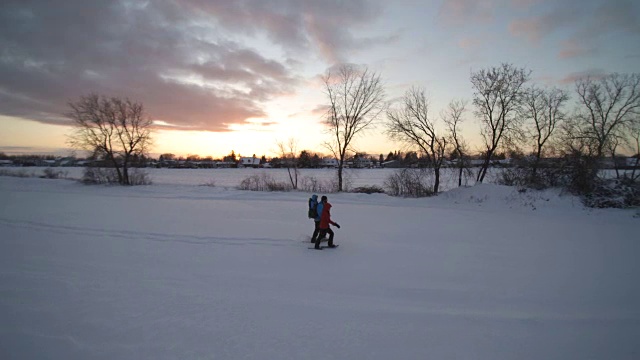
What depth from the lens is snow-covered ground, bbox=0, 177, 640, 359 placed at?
422cm

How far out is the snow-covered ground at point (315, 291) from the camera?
13.9ft

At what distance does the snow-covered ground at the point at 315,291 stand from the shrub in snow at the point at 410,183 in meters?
10.7

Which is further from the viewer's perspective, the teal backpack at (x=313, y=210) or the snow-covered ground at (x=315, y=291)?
the teal backpack at (x=313, y=210)

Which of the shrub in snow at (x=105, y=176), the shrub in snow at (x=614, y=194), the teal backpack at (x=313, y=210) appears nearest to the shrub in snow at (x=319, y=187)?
the teal backpack at (x=313, y=210)

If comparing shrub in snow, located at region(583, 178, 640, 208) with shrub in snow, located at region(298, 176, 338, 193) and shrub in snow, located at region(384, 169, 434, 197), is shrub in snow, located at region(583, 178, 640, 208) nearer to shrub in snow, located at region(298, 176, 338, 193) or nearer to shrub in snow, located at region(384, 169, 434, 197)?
shrub in snow, located at region(384, 169, 434, 197)

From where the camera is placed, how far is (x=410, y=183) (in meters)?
23.6

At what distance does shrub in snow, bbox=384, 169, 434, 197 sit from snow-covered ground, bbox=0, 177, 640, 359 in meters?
10.7

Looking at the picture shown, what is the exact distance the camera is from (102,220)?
1324 cm

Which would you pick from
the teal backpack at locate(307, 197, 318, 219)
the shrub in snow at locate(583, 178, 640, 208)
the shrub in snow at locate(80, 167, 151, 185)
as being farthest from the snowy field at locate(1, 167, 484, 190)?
the teal backpack at locate(307, 197, 318, 219)

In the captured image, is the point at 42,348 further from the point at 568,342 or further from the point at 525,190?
the point at 525,190

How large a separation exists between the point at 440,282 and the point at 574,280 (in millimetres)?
3033

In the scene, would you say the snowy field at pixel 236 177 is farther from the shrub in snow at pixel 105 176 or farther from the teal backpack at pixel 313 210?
the teal backpack at pixel 313 210

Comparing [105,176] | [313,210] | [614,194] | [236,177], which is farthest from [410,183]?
[236,177]

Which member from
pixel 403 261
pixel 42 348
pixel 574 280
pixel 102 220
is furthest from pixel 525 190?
pixel 102 220
